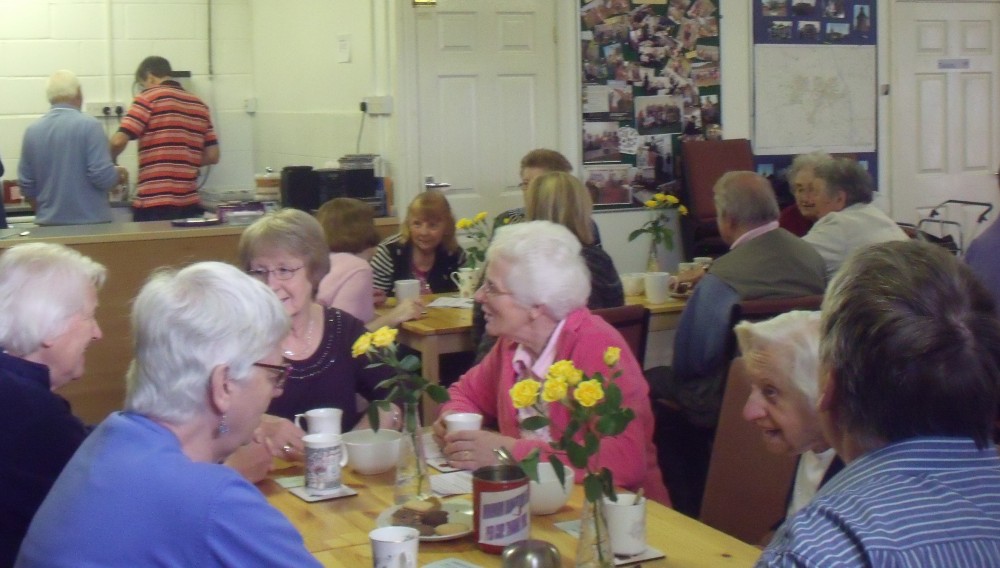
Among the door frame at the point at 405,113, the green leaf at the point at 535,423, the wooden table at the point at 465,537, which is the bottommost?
the wooden table at the point at 465,537

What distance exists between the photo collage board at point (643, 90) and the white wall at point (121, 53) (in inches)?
104

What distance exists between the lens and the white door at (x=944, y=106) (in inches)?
329

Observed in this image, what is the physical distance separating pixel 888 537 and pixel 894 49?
7.67m

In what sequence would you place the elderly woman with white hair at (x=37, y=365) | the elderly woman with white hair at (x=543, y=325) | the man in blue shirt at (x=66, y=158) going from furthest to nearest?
the man in blue shirt at (x=66, y=158) < the elderly woman with white hair at (x=543, y=325) < the elderly woman with white hair at (x=37, y=365)

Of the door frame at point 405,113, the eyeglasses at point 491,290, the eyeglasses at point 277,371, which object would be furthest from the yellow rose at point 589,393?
the door frame at point 405,113

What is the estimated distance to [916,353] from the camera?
1326 millimetres

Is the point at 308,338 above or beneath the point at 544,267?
beneath

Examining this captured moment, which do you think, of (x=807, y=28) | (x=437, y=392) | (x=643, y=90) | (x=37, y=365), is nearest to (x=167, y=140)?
(x=643, y=90)

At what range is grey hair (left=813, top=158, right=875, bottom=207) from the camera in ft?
17.3

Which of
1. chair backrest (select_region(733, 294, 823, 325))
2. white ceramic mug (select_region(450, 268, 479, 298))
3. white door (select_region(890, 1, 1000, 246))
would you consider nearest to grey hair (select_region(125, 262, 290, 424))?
chair backrest (select_region(733, 294, 823, 325))

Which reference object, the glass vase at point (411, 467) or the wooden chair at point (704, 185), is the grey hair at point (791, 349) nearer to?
the glass vase at point (411, 467)

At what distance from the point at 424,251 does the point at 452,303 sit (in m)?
0.54

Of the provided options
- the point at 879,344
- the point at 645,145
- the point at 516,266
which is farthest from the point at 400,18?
the point at 879,344

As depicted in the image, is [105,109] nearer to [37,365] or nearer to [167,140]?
[167,140]
